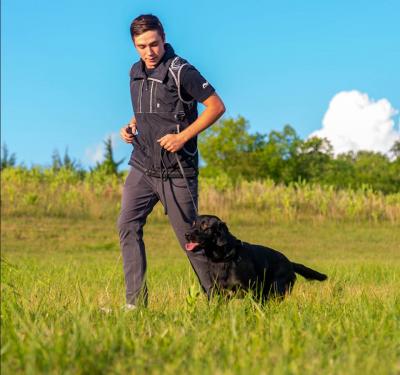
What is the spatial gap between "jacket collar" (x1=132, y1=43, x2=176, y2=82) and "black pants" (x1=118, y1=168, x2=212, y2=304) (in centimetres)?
87

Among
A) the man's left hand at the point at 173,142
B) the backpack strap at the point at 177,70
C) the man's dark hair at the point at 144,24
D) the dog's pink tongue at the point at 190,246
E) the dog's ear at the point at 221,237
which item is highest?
the man's dark hair at the point at 144,24

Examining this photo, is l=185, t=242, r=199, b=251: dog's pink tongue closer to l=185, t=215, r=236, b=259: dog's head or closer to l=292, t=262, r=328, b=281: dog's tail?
l=185, t=215, r=236, b=259: dog's head

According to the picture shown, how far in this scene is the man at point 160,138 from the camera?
610cm

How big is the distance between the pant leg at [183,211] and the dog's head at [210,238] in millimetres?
84

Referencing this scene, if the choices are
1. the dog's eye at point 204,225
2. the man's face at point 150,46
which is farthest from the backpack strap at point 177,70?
the dog's eye at point 204,225

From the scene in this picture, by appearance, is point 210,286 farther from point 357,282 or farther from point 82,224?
point 82,224

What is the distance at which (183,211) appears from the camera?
640 centimetres

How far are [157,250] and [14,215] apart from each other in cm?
612

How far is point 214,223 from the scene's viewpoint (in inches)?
251

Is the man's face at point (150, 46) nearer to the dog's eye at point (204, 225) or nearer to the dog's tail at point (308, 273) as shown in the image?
the dog's eye at point (204, 225)

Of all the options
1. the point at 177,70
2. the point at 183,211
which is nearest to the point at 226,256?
the point at 183,211

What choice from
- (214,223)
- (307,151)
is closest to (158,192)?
(214,223)

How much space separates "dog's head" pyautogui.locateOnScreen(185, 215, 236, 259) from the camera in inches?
247

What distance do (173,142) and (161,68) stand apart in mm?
713
